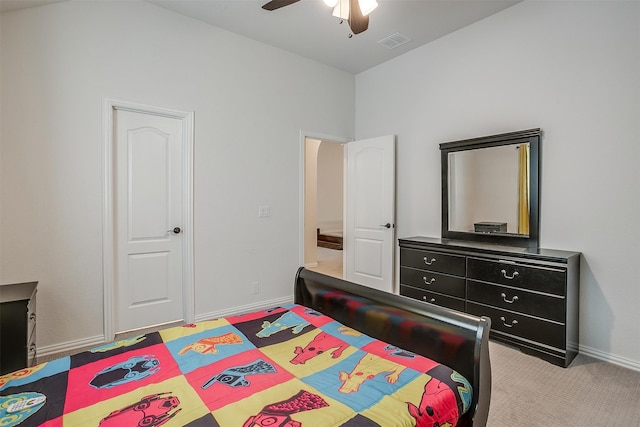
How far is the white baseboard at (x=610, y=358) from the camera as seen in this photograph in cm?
242

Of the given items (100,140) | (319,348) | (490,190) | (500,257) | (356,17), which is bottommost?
(319,348)

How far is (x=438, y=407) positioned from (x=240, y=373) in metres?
0.74

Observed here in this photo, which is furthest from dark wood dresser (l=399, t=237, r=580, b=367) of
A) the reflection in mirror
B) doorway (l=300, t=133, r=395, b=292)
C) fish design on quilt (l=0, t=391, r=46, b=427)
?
fish design on quilt (l=0, t=391, r=46, b=427)

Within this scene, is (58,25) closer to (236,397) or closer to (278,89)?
(278,89)

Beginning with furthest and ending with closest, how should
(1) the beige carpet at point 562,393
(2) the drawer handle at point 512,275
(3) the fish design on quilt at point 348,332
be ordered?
1. (2) the drawer handle at point 512,275
2. (1) the beige carpet at point 562,393
3. (3) the fish design on quilt at point 348,332

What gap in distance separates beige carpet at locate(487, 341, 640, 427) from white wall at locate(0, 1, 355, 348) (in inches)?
97.4

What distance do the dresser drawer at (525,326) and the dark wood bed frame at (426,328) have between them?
146 centimetres

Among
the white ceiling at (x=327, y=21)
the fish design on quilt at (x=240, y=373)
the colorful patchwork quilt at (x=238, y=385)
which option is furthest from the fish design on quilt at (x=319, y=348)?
the white ceiling at (x=327, y=21)

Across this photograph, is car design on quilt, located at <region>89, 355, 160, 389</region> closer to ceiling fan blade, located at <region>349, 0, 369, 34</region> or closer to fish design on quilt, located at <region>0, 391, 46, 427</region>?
fish design on quilt, located at <region>0, 391, 46, 427</region>

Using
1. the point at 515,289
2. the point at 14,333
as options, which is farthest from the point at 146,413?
the point at 515,289

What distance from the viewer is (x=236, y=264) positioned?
361 centimetres

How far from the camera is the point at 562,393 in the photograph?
83.1 inches

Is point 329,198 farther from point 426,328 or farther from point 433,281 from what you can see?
point 426,328

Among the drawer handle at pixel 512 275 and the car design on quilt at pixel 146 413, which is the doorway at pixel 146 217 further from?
the drawer handle at pixel 512 275
